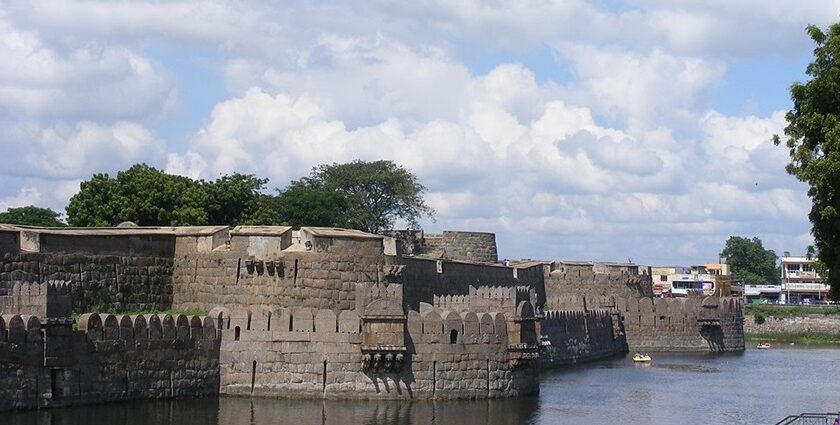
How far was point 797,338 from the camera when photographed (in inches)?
3659

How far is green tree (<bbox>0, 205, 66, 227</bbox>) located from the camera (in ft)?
251

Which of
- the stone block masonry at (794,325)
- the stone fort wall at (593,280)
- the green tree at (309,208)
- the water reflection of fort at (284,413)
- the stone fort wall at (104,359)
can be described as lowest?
the water reflection of fort at (284,413)

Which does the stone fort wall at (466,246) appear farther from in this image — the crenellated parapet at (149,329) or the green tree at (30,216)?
the crenellated parapet at (149,329)

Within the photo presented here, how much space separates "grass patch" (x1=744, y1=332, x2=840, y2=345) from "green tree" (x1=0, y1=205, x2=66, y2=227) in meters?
46.4

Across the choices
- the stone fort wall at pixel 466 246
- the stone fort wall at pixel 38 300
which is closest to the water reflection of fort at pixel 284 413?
the stone fort wall at pixel 38 300

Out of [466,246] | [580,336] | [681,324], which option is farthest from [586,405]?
[681,324]

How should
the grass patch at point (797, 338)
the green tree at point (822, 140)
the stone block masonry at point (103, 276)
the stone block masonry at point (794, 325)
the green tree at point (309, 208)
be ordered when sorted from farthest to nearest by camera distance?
1. the stone block masonry at point (794, 325)
2. the grass patch at point (797, 338)
3. the green tree at point (309, 208)
4. the stone block masonry at point (103, 276)
5. the green tree at point (822, 140)

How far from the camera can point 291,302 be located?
40.3 m

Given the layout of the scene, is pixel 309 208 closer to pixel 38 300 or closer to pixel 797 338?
pixel 797 338

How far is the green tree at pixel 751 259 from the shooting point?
557 feet

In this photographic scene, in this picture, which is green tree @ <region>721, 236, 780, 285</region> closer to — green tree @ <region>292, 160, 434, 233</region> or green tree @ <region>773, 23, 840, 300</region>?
green tree @ <region>292, 160, 434, 233</region>

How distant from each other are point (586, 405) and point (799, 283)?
118 meters

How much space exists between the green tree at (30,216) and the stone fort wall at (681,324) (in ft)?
105

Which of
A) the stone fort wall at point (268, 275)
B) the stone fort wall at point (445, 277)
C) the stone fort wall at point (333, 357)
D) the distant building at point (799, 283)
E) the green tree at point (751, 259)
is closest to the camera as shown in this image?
the stone fort wall at point (333, 357)
